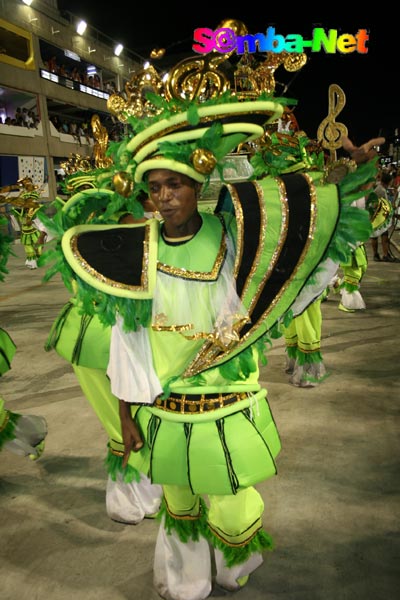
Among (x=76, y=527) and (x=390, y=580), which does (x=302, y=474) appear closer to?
(x=390, y=580)

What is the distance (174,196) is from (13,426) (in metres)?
1.98

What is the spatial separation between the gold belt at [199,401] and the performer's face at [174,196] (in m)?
0.60

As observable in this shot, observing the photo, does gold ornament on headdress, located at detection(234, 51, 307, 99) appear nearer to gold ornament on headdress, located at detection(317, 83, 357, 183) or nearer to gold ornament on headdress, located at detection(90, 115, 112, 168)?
gold ornament on headdress, located at detection(90, 115, 112, 168)

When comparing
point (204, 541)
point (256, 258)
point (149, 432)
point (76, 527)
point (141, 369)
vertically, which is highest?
point (256, 258)

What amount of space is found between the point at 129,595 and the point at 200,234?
162cm

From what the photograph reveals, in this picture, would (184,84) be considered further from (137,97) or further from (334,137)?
(137,97)

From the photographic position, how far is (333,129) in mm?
1938

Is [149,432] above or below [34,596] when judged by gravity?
above

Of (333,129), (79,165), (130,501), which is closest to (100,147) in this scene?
(79,165)

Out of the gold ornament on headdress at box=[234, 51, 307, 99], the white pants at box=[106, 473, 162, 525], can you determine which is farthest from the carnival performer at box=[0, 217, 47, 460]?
the gold ornament on headdress at box=[234, 51, 307, 99]

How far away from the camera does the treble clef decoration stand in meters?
1.92

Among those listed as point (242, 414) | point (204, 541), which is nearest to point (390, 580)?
point (204, 541)

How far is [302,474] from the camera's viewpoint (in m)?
2.98

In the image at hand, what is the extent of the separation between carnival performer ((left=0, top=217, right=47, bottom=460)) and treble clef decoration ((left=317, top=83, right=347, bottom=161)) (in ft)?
6.61
